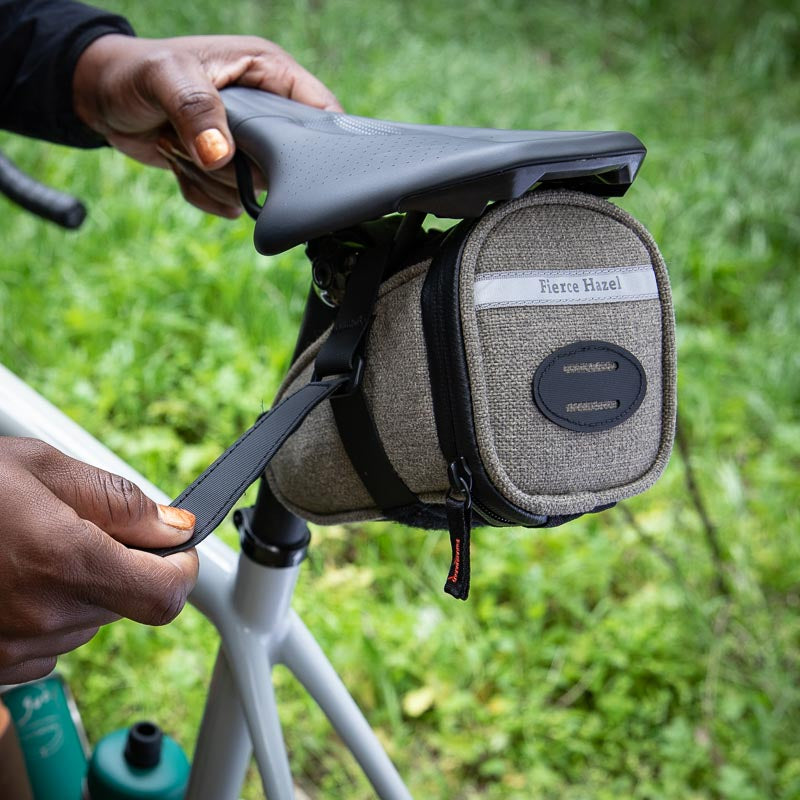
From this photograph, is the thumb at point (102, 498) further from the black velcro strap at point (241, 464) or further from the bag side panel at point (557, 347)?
the bag side panel at point (557, 347)

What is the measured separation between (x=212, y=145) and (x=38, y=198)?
0.61 m

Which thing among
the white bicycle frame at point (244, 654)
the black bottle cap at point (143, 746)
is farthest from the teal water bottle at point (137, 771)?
the white bicycle frame at point (244, 654)

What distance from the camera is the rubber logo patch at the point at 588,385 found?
619 millimetres

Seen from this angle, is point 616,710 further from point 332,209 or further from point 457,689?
point 332,209

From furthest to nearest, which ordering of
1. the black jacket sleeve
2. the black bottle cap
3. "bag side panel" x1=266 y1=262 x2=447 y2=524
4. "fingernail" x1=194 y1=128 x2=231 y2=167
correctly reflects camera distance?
the black bottle cap → the black jacket sleeve → "fingernail" x1=194 y1=128 x2=231 y2=167 → "bag side panel" x1=266 y1=262 x2=447 y2=524

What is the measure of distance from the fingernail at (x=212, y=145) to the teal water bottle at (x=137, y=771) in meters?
0.76

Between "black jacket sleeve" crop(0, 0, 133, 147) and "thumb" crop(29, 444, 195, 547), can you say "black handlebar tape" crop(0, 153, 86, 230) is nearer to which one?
"black jacket sleeve" crop(0, 0, 133, 147)

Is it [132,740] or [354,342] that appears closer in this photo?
[354,342]

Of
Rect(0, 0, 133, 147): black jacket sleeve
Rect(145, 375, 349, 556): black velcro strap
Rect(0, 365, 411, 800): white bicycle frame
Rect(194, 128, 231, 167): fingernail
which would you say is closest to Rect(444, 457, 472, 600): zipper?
Rect(145, 375, 349, 556): black velcro strap

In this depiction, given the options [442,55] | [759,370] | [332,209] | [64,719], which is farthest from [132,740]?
[442,55]

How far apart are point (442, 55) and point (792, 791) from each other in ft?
11.8

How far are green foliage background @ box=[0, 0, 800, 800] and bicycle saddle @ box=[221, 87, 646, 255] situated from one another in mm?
1355

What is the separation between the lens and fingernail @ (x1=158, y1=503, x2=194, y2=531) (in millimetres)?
567

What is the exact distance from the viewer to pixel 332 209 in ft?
2.04
